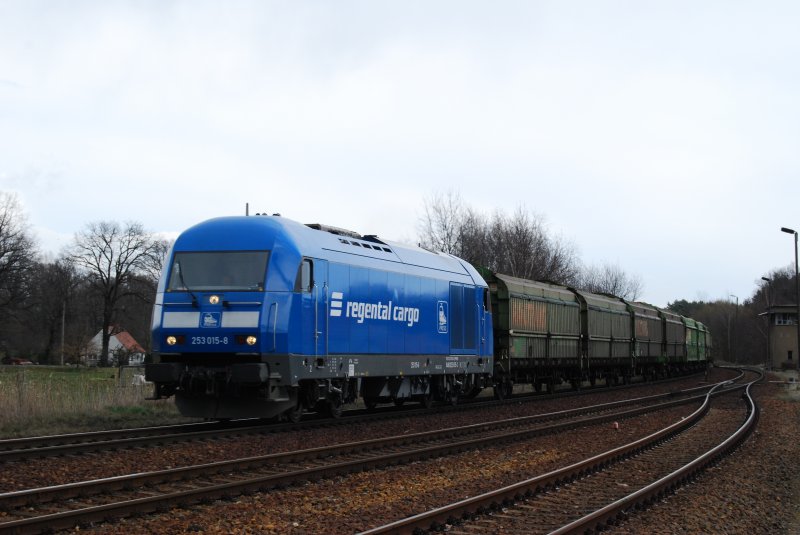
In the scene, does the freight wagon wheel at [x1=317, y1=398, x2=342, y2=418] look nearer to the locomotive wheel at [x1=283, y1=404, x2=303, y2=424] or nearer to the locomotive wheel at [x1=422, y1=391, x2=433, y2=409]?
the locomotive wheel at [x1=283, y1=404, x2=303, y2=424]

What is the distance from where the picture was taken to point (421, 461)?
13.2 meters

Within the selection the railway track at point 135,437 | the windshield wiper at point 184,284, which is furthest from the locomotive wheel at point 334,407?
the windshield wiper at point 184,284

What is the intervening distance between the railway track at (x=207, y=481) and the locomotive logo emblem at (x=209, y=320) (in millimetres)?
3347

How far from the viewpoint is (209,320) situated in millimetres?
15047

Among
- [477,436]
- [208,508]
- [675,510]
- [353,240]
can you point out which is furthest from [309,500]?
[353,240]

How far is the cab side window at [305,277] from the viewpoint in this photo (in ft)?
50.6

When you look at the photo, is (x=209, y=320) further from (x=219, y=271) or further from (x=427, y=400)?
(x=427, y=400)

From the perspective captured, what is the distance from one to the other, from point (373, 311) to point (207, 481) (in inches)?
312

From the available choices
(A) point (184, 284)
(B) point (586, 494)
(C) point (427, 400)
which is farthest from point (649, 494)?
(C) point (427, 400)

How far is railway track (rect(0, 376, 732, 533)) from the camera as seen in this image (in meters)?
8.41

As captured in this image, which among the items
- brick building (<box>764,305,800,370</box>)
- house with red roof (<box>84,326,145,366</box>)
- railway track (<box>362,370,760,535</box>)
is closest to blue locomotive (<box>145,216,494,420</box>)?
railway track (<box>362,370,760,535</box>)

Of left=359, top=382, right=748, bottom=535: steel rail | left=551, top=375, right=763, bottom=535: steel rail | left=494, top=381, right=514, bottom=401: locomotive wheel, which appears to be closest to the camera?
left=359, top=382, right=748, bottom=535: steel rail

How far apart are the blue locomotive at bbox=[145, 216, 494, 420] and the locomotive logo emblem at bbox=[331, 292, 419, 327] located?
0.12 feet

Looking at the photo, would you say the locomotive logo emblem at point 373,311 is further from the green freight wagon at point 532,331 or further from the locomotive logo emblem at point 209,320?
the green freight wagon at point 532,331
